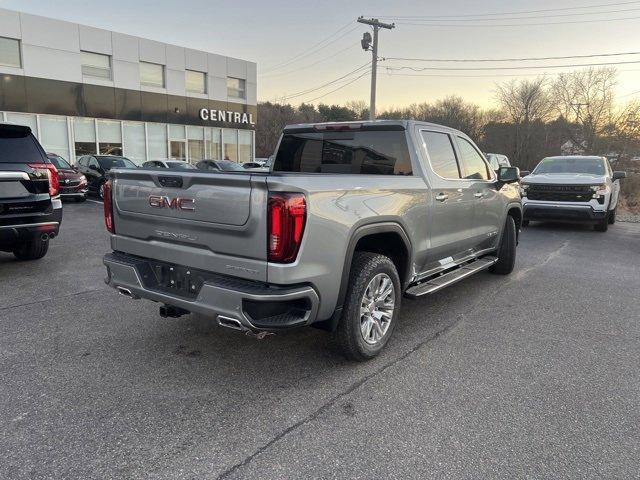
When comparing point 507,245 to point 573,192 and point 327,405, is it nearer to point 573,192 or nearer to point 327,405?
point 327,405

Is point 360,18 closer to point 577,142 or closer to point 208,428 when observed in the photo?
point 577,142

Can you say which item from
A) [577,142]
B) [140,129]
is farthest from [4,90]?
[577,142]

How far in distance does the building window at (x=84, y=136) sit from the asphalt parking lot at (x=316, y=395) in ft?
65.6

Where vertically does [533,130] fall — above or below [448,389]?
above

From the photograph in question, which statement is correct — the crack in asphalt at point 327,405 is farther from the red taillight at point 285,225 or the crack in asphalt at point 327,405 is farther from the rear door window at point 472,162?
the rear door window at point 472,162

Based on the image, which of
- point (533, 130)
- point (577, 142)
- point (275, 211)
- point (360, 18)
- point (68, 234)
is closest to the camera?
point (275, 211)

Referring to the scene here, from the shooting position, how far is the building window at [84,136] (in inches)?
901

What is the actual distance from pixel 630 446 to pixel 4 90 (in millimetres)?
24621

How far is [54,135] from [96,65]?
13.8ft

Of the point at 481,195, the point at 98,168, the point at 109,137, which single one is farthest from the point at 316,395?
the point at 109,137

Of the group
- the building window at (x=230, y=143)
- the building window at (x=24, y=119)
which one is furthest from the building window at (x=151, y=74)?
the building window at (x=24, y=119)

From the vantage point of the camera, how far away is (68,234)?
9.62m

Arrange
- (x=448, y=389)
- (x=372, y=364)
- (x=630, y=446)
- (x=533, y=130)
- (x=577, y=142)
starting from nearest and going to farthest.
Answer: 1. (x=630, y=446)
2. (x=448, y=389)
3. (x=372, y=364)
4. (x=577, y=142)
5. (x=533, y=130)

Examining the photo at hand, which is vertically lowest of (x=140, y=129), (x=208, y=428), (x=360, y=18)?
(x=208, y=428)
